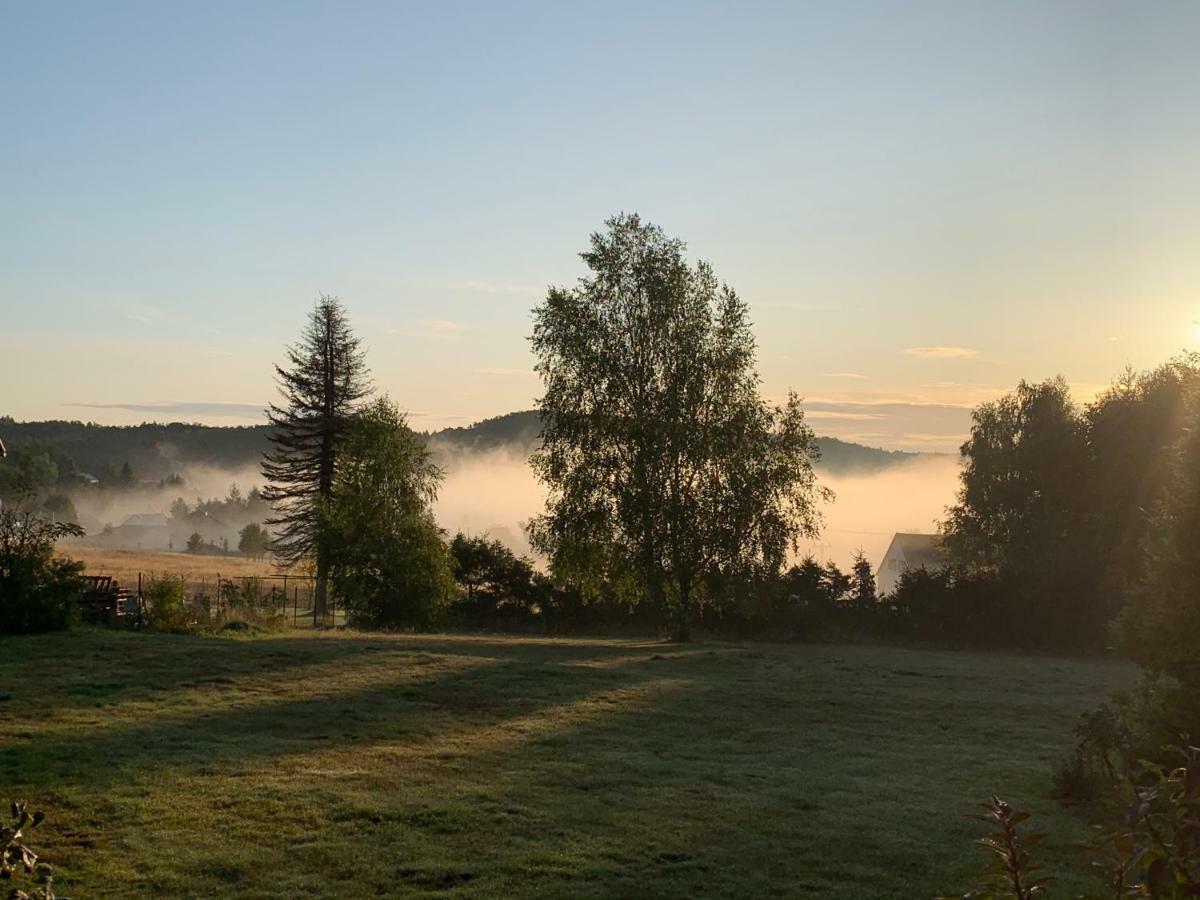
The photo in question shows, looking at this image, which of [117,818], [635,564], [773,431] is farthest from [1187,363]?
[117,818]

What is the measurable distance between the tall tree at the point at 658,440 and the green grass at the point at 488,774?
13275mm

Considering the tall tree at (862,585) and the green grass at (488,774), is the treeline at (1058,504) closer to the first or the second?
the tall tree at (862,585)

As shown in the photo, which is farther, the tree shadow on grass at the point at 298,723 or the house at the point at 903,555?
the house at the point at 903,555

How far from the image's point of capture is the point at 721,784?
43.2 feet

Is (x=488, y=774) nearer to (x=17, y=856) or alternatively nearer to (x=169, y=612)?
(x=17, y=856)

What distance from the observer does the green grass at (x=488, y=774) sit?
31.4 ft

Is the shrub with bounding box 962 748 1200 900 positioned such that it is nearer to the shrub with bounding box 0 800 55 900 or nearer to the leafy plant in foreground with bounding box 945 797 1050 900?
the leafy plant in foreground with bounding box 945 797 1050 900

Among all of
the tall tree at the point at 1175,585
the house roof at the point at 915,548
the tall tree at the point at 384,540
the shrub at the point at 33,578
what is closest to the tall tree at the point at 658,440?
the tall tree at the point at 384,540

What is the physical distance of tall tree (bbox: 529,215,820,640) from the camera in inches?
1469

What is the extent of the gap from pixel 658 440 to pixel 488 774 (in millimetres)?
24638

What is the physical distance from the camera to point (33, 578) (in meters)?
23.4

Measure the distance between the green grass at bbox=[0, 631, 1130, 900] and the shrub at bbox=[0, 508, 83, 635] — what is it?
3.70ft

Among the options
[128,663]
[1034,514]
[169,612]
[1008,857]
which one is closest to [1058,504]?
[1034,514]

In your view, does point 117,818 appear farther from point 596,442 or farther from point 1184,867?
point 596,442
